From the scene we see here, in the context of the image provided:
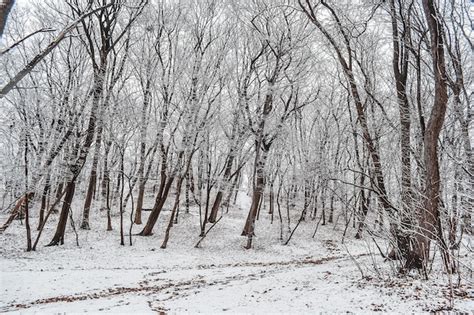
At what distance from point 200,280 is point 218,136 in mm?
13671

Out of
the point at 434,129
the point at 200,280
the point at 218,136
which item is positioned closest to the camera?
the point at 434,129

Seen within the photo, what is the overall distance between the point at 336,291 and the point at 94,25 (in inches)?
641

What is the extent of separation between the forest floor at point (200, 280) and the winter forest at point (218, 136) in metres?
0.08

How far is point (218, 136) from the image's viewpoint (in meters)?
21.8

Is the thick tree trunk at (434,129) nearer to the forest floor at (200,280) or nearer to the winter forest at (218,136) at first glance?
the winter forest at (218,136)

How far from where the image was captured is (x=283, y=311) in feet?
18.2

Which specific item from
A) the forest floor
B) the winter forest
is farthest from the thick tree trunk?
the forest floor

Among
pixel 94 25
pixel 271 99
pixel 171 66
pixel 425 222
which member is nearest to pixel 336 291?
pixel 425 222

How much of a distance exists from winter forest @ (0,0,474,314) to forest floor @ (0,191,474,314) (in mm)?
82

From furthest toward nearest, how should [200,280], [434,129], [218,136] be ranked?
[218,136] → [200,280] → [434,129]

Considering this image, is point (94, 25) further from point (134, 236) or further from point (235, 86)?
point (134, 236)

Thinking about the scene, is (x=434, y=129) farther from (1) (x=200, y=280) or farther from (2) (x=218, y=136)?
(2) (x=218, y=136)

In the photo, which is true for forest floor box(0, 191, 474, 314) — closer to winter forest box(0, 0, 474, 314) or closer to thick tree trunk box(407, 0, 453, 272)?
winter forest box(0, 0, 474, 314)

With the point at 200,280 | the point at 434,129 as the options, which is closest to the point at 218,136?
the point at 200,280
